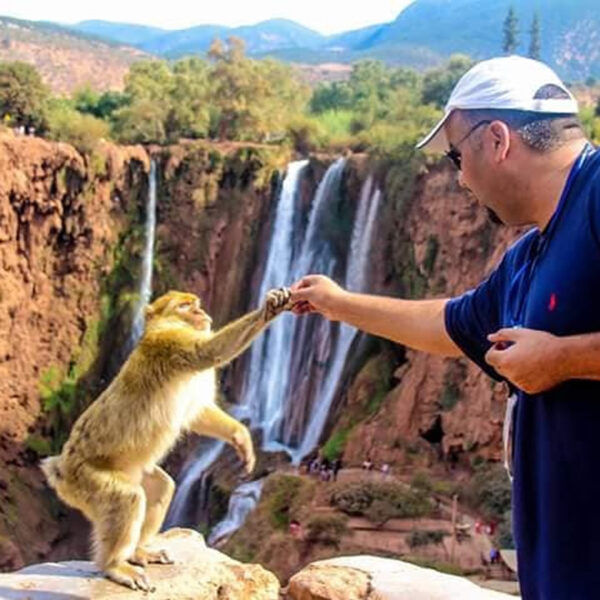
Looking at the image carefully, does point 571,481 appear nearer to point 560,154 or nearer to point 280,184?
point 560,154

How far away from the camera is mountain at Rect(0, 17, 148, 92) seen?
9825 cm

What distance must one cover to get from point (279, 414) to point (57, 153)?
31.9ft

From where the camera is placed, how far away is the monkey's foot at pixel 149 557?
18.4 ft

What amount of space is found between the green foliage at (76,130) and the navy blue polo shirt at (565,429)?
30.2m

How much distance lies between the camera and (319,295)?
11.3 feet

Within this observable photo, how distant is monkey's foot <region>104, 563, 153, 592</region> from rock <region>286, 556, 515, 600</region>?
92 centimetres

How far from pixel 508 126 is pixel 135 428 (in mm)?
3253

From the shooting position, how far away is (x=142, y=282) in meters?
33.0

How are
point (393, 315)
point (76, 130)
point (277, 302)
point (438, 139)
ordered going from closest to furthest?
point (438, 139), point (393, 315), point (277, 302), point (76, 130)

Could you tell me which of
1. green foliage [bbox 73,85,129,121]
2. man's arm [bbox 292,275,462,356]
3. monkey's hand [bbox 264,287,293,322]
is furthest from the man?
green foliage [bbox 73,85,129,121]

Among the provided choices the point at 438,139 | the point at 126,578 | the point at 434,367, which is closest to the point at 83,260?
the point at 434,367

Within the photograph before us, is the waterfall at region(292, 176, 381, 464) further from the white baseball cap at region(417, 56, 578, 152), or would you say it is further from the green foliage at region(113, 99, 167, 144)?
the white baseball cap at region(417, 56, 578, 152)

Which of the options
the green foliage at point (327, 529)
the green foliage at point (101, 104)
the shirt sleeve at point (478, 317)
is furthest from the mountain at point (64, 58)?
the shirt sleeve at point (478, 317)

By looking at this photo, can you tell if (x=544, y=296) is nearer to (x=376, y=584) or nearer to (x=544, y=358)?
(x=544, y=358)
